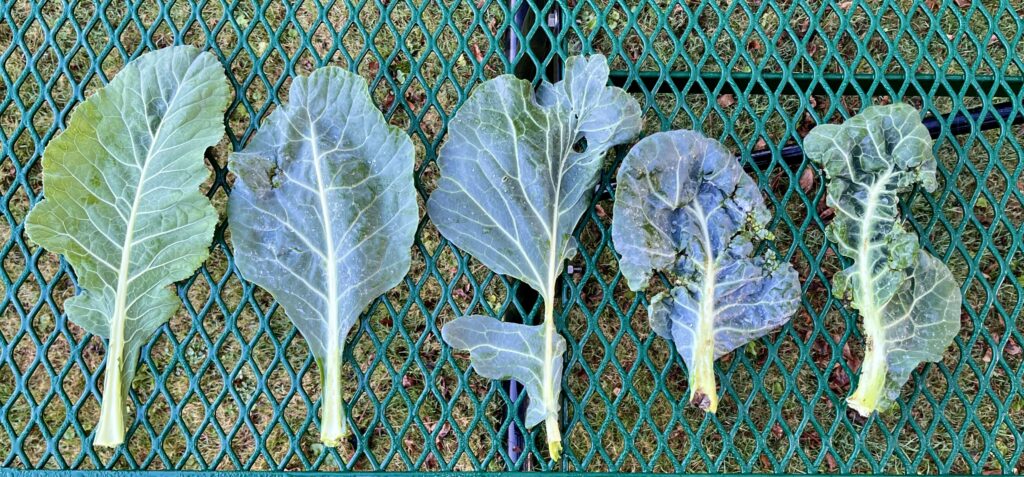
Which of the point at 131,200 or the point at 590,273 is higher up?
the point at 131,200

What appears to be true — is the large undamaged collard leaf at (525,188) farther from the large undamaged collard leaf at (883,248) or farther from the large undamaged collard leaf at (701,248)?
the large undamaged collard leaf at (883,248)

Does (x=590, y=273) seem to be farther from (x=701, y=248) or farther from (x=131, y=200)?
(x=131, y=200)

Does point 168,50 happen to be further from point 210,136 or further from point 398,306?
point 398,306

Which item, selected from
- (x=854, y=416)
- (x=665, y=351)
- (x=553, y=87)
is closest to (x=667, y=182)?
(x=553, y=87)

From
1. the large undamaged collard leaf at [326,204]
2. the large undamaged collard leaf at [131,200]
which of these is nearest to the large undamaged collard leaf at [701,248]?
the large undamaged collard leaf at [326,204]

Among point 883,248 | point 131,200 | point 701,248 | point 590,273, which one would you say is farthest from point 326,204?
point 883,248
